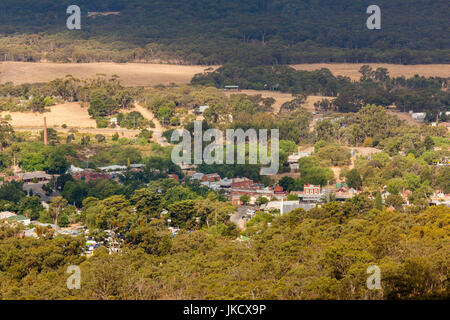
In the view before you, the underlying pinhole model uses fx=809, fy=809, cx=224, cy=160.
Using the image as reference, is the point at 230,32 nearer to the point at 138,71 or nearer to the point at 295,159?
the point at 138,71

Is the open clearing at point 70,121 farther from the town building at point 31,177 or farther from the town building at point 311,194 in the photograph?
the town building at point 311,194

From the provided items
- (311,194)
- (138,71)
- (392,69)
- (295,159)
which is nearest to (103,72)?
(138,71)

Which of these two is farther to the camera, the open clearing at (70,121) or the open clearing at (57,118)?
the open clearing at (57,118)

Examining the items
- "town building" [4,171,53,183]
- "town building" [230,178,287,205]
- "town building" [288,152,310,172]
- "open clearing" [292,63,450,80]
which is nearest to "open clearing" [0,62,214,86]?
"open clearing" [292,63,450,80]

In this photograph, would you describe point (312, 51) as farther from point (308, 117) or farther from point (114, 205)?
point (114, 205)

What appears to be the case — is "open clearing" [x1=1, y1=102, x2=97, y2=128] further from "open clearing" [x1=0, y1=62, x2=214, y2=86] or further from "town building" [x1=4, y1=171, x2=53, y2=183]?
"town building" [x1=4, y1=171, x2=53, y2=183]

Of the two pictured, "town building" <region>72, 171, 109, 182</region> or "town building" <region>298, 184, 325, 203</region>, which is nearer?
"town building" <region>298, 184, 325, 203</region>

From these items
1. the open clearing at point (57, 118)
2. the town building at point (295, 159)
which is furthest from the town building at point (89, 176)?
the open clearing at point (57, 118)
